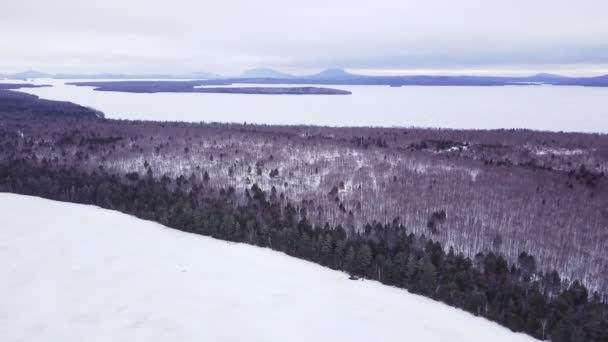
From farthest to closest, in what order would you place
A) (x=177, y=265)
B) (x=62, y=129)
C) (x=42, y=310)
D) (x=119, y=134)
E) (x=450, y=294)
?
1. (x=62, y=129)
2. (x=119, y=134)
3. (x=177, y=265)
4. (x=450, y=294)
5. (x=42, y=310)

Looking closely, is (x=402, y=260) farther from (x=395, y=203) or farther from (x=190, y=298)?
(x=395, y=203)

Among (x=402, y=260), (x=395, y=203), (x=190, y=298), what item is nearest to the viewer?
(x=190, y=298)

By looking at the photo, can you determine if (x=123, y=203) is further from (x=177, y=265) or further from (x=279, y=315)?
(x=279, y=315)

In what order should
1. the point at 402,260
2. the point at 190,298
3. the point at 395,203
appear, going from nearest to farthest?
the point at 190,298
the point at 402,260
the point at 395,203

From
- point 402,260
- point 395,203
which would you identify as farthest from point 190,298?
point 395,203

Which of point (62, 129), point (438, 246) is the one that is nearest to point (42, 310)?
point (438, 246)

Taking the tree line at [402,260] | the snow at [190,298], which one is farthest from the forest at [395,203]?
the snow at [190,298]
